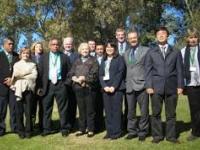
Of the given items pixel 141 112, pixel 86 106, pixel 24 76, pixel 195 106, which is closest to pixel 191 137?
pixel 195 106

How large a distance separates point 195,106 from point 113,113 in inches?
72.7

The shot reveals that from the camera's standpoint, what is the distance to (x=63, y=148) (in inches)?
410

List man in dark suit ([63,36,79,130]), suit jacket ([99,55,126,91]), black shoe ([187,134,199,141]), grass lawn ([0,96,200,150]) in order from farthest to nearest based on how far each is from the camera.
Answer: man in dark suit ([63,36,79,130]), suit jacket ([99,55,126,91]), black shoe ([187,134,199,141]), grass lawn ([0,96,200,150])

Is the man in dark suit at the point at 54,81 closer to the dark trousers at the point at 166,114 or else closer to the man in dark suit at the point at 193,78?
the dark trousers at the point at 166,114

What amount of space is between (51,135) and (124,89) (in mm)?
2146

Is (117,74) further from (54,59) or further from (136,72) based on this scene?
(54,59)

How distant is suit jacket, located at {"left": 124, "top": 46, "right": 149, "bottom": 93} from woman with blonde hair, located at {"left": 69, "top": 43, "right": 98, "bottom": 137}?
30.7 inches

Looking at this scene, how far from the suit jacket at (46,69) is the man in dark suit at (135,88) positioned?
59.8 inches

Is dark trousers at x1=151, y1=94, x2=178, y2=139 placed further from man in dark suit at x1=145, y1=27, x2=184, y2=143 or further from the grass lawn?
the grass lawn

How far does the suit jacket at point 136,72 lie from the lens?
35.1 feet

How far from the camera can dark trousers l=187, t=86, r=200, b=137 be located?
10.6 metres

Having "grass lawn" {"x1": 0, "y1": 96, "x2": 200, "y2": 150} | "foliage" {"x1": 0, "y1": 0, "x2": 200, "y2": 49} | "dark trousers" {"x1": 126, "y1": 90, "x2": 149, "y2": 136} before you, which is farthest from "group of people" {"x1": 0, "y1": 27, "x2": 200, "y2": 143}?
"foliage" {"x1": 0, "y1": 0, "x2": 200, "y2": 49}

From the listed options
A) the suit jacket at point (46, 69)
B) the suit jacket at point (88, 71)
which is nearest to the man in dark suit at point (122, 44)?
the suit jacket at point (88, 71)

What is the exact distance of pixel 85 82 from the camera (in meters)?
11.1
